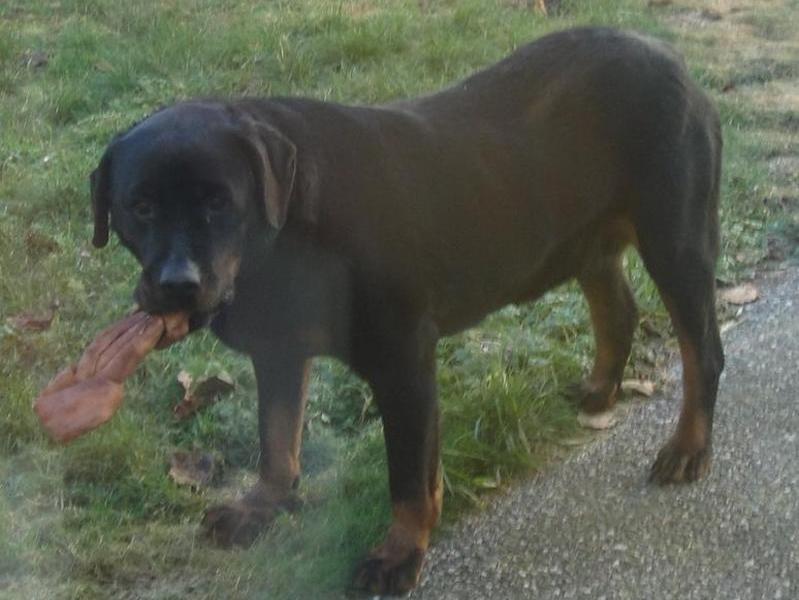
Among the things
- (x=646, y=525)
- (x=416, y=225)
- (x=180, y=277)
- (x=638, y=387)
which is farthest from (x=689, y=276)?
(x=180, y=277)

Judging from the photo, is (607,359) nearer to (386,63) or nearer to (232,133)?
(232,133)

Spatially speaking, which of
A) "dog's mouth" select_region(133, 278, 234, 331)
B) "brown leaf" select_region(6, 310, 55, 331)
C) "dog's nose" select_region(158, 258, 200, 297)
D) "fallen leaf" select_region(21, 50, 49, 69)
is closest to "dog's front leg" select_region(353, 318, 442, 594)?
"dog's mouth" select_region(133, 278, 234, 331)

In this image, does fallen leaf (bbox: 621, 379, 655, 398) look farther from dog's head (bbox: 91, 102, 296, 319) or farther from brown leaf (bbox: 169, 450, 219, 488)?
→ dog's head (bbox: 91, 102, 296, 319)

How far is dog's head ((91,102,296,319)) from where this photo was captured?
11.8 feet

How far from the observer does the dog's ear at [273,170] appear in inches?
145

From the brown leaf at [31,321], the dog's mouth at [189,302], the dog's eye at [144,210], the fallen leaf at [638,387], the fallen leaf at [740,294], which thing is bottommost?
the fallen leaf at [740,294]

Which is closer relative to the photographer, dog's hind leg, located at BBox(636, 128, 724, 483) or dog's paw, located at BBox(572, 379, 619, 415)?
dog's hind leg, located at BBox(636, 128, 724, 483)

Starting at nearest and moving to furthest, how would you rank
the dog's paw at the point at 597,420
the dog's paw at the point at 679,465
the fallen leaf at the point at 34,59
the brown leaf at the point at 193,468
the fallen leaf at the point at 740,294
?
the brown leaf at the point at 193,468, the dog's paw at the point at 679,465, the dog's paw at the point at 597,420, the fallen leaf at the point at 740,294, the fallen leaf at the point at 34,59

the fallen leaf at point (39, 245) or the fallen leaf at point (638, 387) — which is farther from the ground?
the fallen leaf at point (638, 387)

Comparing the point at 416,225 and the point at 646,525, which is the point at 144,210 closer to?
the point at 416,225

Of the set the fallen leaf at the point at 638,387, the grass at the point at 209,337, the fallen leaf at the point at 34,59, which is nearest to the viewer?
the grass at the point at 209,337

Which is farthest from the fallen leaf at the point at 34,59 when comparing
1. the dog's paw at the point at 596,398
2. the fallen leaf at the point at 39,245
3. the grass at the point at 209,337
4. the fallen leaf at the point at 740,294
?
the dog's paw at the point at 596,398

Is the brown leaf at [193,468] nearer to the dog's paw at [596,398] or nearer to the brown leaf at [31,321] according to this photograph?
the brown leaf at [31,321]

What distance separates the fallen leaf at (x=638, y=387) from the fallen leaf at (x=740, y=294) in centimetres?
83
